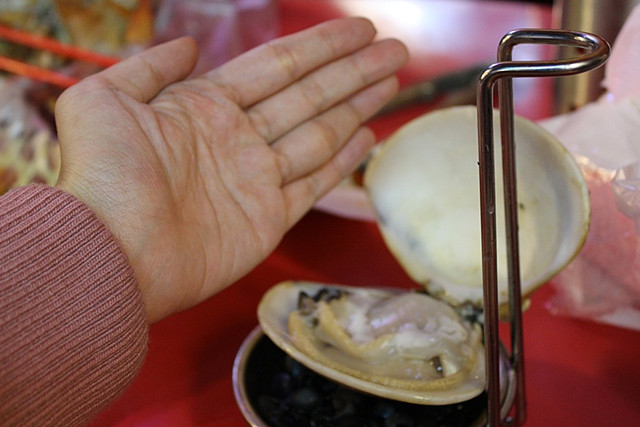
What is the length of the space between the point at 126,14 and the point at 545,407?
83 cm

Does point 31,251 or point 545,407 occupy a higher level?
point 31,251

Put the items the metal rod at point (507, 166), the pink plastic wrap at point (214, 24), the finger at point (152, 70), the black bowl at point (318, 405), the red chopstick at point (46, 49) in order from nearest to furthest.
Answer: the metal rod at point (507, 166), the black bowl at point (318, 405), the finger at point (152, 70), the red chopstick at point (46, 49), the pink plastic wrap at point (214, 24)

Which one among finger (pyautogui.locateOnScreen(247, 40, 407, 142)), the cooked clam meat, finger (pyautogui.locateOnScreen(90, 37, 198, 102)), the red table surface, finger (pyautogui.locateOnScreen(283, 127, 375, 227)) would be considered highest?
finger (pyautogui.locateOnScreen(90, 37, 198, 102))

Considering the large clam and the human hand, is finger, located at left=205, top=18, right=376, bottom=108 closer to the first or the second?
the human hand

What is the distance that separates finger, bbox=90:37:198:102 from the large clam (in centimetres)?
19

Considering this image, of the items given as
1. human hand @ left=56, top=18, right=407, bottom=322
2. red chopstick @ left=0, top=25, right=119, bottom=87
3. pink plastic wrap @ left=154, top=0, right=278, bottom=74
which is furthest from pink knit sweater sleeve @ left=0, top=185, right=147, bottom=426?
pink plastic wrap @ left=154, top=0, right=278, bottom=74

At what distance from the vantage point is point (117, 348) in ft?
1.51

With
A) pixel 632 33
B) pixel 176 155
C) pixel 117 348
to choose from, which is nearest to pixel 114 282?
pixel 117 348

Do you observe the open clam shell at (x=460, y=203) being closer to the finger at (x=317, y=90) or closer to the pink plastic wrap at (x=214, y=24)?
the finger at (x=317, y=90)

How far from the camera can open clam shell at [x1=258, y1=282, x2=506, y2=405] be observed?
0.45m

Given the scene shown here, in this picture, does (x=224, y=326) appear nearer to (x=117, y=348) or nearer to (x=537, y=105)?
(x=117, y=348)

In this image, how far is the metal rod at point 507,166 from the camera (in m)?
0.35

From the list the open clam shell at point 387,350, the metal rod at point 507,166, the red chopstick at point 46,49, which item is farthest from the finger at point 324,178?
the red chopstick at point 46,49

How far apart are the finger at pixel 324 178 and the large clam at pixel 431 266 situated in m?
0.06
